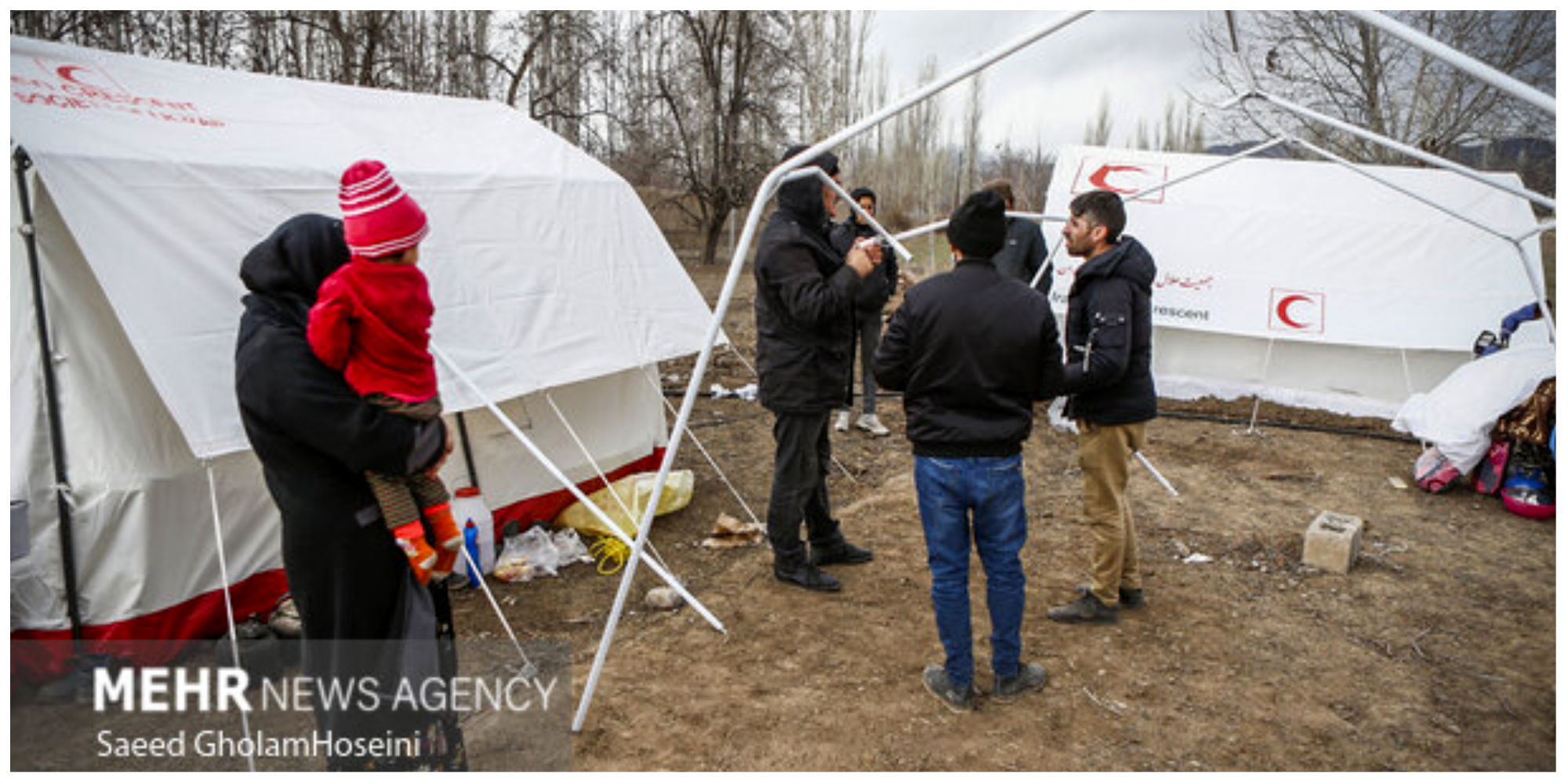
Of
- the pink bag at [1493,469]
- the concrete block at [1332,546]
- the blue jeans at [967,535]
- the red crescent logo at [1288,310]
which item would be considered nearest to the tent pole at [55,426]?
the blue jeans at [967,535]

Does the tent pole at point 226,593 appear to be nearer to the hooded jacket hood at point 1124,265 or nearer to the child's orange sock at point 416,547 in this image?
the child's orange sock at point 416,547

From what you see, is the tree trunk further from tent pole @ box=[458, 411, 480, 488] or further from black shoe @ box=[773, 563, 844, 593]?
black shoe @ box=[773, 563, 844, 593]

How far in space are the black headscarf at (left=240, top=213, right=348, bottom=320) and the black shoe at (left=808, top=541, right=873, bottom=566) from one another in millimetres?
2962

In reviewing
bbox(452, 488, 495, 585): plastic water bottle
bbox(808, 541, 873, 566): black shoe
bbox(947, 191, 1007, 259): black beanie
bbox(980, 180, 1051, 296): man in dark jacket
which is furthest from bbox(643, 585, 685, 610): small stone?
bbox(980, 180, 1051, 296): man in dark jacket

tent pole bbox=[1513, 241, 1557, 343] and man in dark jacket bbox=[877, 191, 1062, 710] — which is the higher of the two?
tent pole bbox=[1513, 241, 1557, 343]

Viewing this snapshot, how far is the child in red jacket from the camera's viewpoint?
2227 millimetres

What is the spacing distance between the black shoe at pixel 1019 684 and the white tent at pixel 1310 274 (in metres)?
5.55

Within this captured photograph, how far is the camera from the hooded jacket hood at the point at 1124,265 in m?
3.60

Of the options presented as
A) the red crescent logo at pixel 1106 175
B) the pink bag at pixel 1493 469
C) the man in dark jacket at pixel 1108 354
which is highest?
the red crescent logo at pixel 1106 175

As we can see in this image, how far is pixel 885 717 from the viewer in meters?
3.27

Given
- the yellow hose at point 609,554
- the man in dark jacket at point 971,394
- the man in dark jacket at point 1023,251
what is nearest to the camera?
the man in dark jacket at point 971,394

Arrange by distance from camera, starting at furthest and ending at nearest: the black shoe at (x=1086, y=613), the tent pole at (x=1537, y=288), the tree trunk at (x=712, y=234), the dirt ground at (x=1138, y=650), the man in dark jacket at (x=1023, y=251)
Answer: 1. the tree trunk at (x=712, y=234)
2. the man in dark jacket at (x=1023, y=251)
3. the tent pole at (x=1537, y=288)
4. the black shoe at (x=1086, y=613)
5. the dirt ground at (x=1138, y=650)

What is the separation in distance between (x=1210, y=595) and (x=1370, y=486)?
2954 millimetres

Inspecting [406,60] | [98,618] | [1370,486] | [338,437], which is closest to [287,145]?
[98,618]
